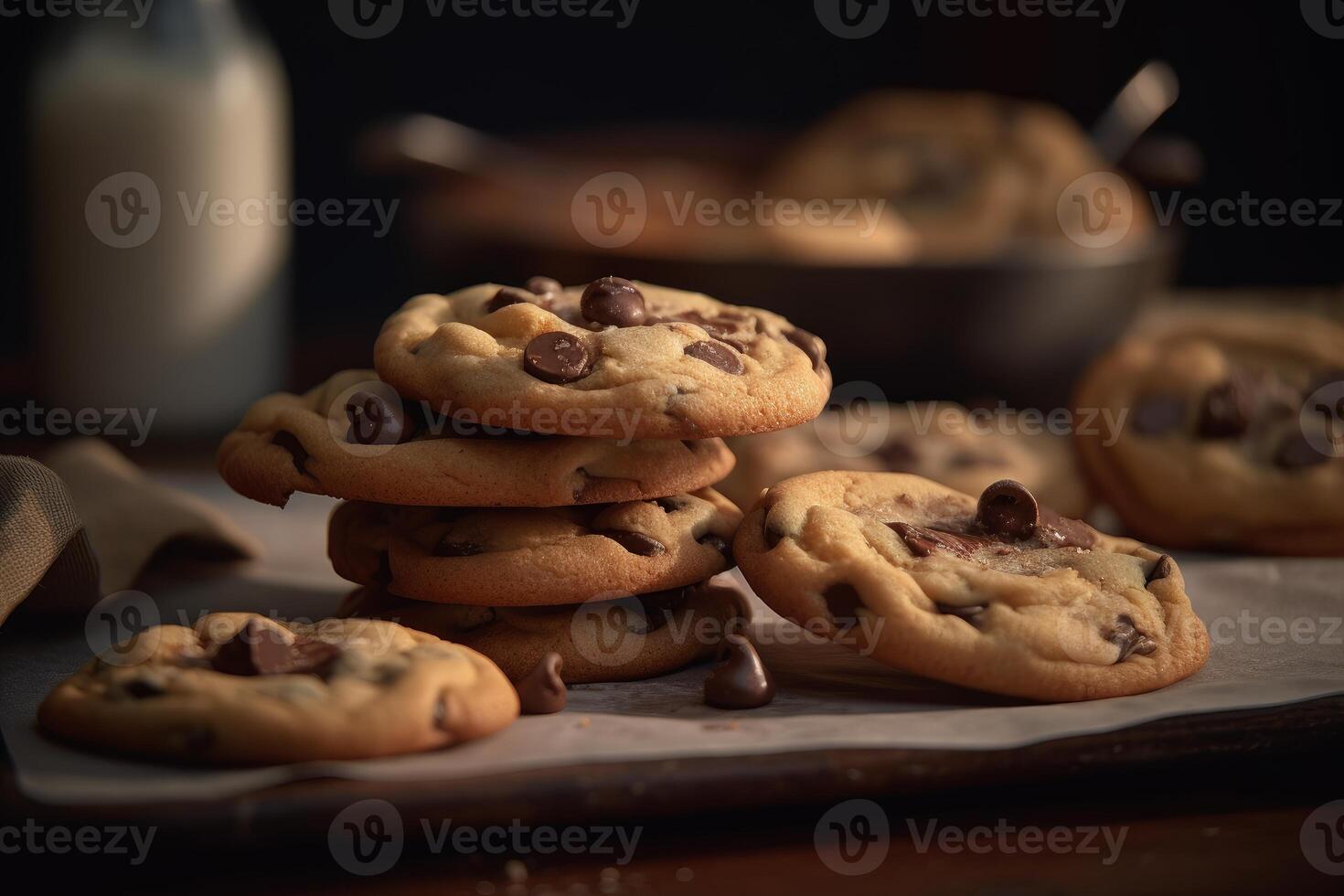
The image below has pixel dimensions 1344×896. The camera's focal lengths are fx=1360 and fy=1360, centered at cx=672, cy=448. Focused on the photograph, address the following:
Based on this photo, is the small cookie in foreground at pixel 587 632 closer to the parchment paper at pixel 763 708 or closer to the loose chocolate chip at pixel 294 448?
the parchment paper at pixel 763 708

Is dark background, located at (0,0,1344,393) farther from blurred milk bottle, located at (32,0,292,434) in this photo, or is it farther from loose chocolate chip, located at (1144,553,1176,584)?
loose chocolate chip, located at (1144,553,1176,584)

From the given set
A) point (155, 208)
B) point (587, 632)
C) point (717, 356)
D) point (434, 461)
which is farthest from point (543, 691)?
point (155, 208)

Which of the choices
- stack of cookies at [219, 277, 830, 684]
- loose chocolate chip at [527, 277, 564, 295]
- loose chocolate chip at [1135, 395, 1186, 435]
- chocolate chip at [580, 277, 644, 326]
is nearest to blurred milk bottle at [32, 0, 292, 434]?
stack of cookies at [219, 277, 830, 684]

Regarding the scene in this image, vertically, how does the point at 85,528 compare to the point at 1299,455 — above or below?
below

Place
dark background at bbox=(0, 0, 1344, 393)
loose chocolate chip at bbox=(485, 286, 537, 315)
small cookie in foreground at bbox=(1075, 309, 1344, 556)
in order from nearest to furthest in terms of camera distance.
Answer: loose chocolate chip at bbox=(485, 286, 537, 315), small cookie in foreground at bbox=(1075, 309, 1344, 556), dark background at bbox=(0, 0, 1344, 393)

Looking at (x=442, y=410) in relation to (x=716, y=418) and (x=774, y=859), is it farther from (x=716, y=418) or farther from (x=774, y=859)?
(x=774, y=859)

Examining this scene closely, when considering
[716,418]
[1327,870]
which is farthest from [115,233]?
[1327,870]

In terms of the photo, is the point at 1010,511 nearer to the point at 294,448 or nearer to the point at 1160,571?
the point at 1160,571
